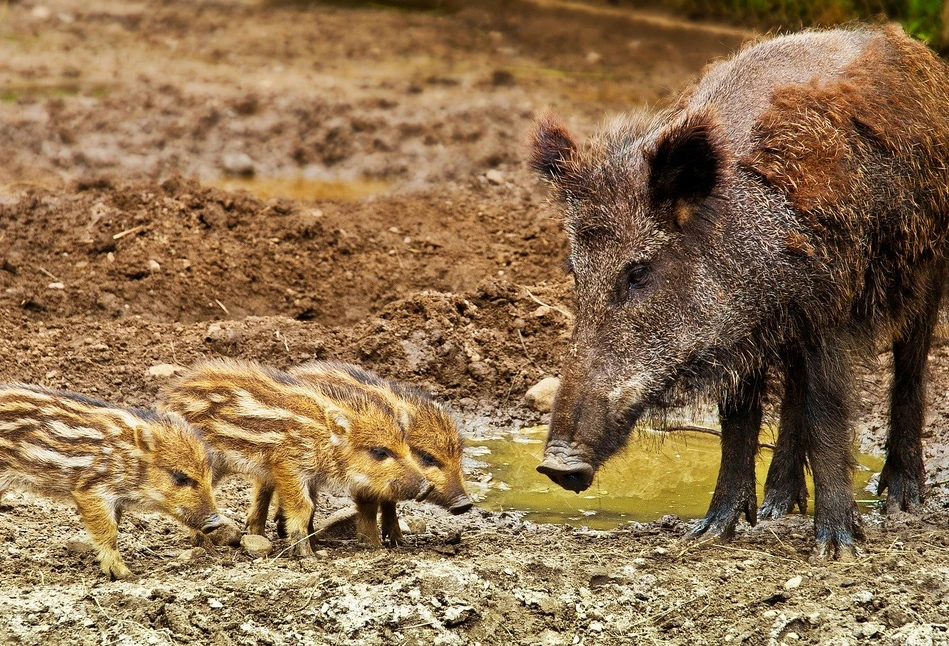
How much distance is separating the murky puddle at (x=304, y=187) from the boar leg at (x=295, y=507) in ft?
17.2

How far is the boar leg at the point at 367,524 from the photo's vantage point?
532 centimetres

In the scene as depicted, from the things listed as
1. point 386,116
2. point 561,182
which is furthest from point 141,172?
point 561,182

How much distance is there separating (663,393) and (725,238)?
67 cm

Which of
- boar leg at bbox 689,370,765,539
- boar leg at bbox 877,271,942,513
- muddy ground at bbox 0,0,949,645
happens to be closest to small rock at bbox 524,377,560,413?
muddy ground at bbox 0,0,949,645

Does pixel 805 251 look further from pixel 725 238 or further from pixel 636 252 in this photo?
pixel 636 252

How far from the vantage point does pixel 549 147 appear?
18.1 ft

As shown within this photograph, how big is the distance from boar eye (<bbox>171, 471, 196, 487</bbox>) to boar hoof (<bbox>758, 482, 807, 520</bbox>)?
8.89ft

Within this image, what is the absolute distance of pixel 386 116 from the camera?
455 inches

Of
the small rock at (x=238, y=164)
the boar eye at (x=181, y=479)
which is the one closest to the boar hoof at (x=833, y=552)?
the boar eye at (x=181, y=479)

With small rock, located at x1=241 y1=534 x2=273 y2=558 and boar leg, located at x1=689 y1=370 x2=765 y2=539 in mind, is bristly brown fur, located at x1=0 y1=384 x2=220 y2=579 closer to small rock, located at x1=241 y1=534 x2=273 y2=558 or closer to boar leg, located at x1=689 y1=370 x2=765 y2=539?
small rock, located at x1=241 y1=534 x2=273 y2=558

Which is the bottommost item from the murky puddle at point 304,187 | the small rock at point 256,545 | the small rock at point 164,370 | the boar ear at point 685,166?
the small rock at point 256,545

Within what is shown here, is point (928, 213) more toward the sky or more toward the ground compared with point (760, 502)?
more toward the sky

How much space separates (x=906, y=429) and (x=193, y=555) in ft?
11.4

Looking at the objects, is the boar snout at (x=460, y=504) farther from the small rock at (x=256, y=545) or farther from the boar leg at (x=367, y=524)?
the small rock at (x=256, y=545)
